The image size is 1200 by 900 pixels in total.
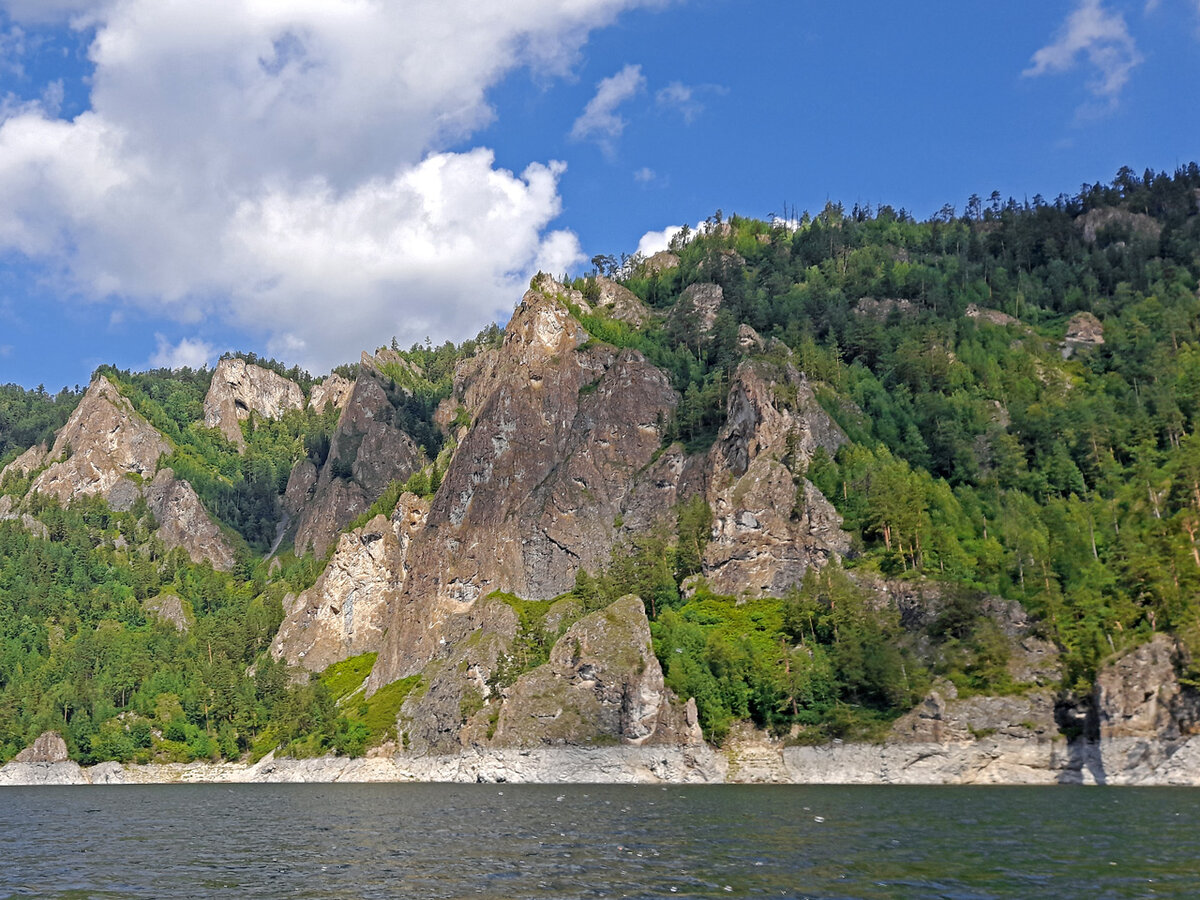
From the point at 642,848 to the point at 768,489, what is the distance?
10957 centimetres

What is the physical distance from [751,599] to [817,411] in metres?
Answer: 44.3

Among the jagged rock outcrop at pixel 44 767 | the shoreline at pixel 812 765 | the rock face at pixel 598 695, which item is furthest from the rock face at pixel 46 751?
the rock face at pixel 598 695

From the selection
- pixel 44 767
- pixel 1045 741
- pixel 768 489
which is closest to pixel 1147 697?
pixel 1045 741

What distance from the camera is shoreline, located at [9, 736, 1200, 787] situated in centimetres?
9544

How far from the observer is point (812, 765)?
114 metres

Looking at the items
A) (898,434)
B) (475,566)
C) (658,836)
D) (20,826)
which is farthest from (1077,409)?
(20,826)

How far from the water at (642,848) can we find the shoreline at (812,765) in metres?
7.50

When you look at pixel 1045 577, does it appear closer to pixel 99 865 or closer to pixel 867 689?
pixel 867 689

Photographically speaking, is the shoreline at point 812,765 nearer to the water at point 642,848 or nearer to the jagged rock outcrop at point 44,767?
the water at point 642,848

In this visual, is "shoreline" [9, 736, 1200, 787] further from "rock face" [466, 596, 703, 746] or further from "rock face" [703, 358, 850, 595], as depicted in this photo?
"rock face" [703, 358, 850, 595]

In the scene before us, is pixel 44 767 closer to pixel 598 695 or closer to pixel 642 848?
pixel 598 695

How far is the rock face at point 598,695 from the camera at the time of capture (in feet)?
405

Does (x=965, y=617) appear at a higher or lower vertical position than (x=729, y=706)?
→ higher

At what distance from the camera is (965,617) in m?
119
